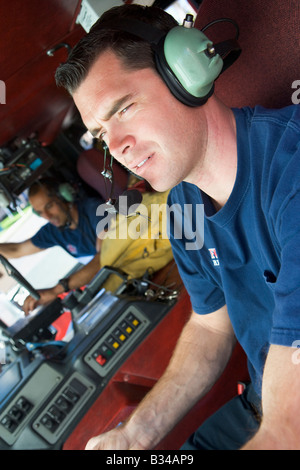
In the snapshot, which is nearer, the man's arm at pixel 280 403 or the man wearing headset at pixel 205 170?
the man's arm at pixel 280 403

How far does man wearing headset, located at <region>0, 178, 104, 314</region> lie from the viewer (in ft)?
7.63

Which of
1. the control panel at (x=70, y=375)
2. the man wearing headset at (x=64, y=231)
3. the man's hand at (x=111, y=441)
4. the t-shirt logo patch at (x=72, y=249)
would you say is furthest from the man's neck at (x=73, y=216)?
the man's hand at (x=111, y=441)

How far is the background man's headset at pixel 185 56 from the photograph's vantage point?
2.80 feet

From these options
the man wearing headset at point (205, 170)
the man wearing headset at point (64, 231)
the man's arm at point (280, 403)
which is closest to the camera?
the man's arm at point (280, 403)

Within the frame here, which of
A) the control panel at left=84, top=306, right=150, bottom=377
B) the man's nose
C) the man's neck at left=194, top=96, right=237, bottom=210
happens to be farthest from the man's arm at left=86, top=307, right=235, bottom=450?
the man's nose

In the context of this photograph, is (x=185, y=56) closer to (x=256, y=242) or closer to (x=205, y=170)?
(x=205, y=170)

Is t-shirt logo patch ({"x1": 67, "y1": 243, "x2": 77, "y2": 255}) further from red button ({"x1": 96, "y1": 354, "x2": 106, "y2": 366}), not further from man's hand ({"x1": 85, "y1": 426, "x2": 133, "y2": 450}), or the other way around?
man's hand ({"x1": 85, "y1": 426, "x2": 133, "y2": 450})

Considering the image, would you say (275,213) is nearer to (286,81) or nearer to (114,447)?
(286,81)

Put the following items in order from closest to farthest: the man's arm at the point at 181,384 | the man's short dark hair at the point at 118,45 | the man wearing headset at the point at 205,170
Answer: the man wearing headset at the point at 205,170, the man's short dark hair at the point at 118,45, the man's arm at the point at 181,384

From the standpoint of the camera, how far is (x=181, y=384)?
1.16m

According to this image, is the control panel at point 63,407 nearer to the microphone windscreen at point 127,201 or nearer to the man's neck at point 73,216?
the microphone windscreen at point 127,201

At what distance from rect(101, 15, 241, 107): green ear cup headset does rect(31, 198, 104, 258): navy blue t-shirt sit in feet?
5.61

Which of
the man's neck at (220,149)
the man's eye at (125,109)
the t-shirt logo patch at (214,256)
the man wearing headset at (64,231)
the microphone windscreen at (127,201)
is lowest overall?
the man wearing headset at (64,231)
